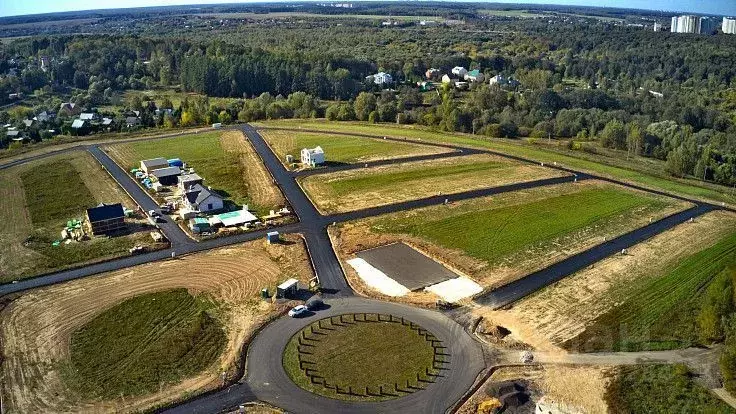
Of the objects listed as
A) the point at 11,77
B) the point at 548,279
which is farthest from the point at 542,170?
the point at 11,77

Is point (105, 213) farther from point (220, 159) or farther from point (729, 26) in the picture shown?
point (729, 26)

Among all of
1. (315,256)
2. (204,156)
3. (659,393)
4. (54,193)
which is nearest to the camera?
(659,393)

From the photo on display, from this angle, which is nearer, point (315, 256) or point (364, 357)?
point (364, 357)

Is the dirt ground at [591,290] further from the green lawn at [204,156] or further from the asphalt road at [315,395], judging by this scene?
the green lawn at [204,156]

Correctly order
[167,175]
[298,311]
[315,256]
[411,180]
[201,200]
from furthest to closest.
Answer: [411,180] < [167,175] < [201,200] < [315,256] < [298,311]

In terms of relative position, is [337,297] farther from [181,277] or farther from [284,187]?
[284,187]

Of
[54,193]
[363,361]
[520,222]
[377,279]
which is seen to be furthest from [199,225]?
[520,222]
